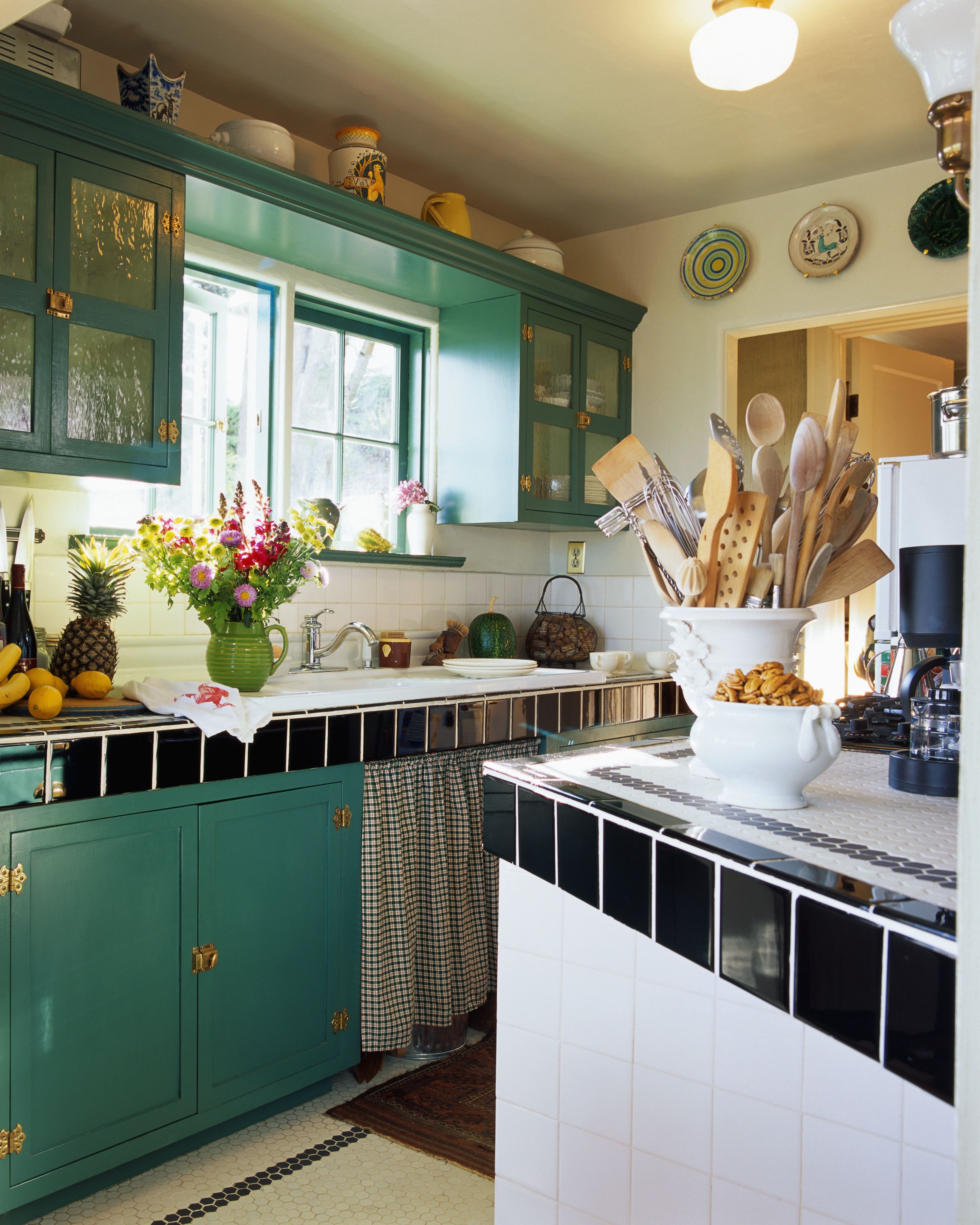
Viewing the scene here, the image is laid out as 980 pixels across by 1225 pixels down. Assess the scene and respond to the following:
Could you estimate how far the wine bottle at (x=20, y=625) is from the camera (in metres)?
2.12

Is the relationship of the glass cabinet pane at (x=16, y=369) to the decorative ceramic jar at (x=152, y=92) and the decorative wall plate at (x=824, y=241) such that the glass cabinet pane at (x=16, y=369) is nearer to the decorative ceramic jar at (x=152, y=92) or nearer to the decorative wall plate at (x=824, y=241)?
the decorative ceramic jar at (x=152, y=92)

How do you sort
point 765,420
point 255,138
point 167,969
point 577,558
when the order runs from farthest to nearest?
point 577,558 → point 255,138 → point 167,969 → point 765,420

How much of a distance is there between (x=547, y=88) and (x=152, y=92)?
110 cm

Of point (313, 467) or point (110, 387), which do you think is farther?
point (313, 467)

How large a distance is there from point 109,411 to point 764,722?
1785 millimetres

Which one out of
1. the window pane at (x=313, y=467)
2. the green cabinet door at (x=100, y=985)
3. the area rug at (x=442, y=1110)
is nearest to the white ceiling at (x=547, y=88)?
the window pane at (x=313, y=467)

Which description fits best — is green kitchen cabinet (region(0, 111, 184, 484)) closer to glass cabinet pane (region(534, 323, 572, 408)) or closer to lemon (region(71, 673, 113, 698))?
lemon (region(71, 673, 113, 698))

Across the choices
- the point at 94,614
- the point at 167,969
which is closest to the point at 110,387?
the point at 94,614

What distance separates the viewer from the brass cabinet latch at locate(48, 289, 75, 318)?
215cm

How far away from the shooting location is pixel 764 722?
105 centimetres

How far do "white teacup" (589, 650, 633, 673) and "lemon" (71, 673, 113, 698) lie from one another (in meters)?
1.71

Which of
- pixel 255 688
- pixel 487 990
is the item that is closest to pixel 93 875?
pixel 255 688

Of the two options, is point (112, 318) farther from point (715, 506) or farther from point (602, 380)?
point (602, 380)

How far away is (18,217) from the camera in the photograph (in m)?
2.10
